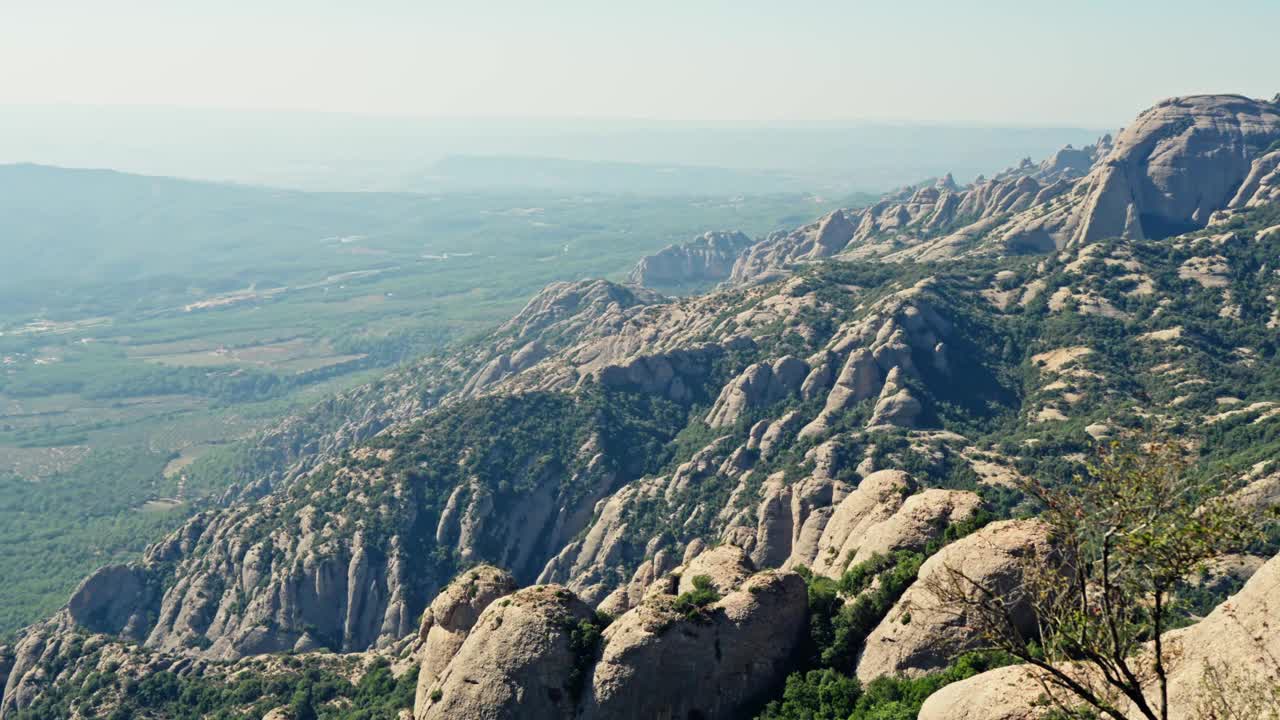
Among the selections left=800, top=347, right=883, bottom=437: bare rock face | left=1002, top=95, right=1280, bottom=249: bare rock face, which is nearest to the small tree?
left=800, top=347, right=883, bottom=437: bare rock face

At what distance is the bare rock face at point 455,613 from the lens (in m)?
57.1

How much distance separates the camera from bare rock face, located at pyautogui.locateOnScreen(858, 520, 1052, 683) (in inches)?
1827

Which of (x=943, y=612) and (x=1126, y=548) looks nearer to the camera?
(x=1126, y=548)

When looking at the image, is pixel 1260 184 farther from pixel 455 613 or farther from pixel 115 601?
pixel 115 601

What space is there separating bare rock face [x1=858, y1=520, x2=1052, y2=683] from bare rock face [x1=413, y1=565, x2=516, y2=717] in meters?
25.3

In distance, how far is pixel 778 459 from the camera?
126 m

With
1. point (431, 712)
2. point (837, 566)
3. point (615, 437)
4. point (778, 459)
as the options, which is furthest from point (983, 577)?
point (615, 437)

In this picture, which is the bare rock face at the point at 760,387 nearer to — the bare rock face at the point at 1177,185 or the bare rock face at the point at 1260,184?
the bare rock face at the point at 1177,185

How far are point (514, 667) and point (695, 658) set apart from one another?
1046 centimetres

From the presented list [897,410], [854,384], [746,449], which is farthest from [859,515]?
[854,384]

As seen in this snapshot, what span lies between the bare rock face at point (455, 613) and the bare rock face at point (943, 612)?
995 inches

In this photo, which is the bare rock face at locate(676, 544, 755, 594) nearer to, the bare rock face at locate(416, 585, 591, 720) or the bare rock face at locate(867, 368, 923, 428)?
the bare rock face at locate(416, 585, 591, 720)

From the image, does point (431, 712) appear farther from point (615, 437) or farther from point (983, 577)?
point (615, 437)

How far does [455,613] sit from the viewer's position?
58844mm
